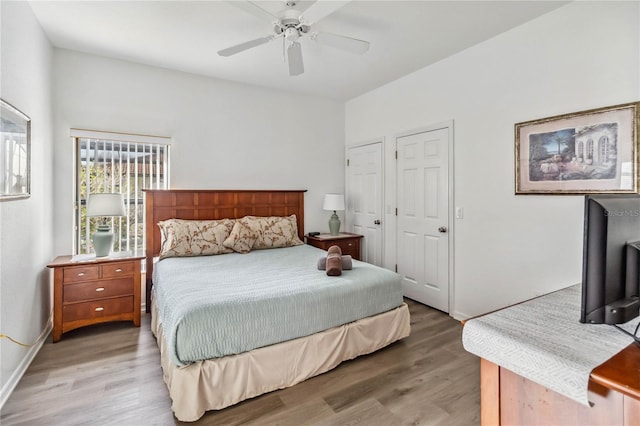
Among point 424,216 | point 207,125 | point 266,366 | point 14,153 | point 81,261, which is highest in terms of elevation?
point 207,125

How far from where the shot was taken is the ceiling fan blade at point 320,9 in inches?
82.3

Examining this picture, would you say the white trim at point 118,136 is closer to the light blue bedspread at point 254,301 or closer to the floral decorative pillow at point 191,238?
the floral decorative pillow at point 191,238

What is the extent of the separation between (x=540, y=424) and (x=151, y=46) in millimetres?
3840

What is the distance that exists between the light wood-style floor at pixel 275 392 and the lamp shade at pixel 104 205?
114 cm

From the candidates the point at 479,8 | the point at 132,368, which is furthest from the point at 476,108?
the point at 132,368

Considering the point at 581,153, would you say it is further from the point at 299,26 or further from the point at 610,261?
the point at 299,26

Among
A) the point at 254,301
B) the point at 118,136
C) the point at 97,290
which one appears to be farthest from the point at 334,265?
the point at 118,136

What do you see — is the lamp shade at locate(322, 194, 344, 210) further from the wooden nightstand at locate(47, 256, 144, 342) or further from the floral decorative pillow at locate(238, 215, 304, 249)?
the wooden nightstand at locate(47, 256, 144, 342)

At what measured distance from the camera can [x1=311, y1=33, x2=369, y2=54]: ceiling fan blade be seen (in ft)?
7.67

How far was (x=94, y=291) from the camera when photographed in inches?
114

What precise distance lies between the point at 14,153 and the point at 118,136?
4.49ft

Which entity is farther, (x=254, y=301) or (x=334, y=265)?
(x=334, y=265)

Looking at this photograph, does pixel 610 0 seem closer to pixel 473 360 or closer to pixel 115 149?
pixel 473 360

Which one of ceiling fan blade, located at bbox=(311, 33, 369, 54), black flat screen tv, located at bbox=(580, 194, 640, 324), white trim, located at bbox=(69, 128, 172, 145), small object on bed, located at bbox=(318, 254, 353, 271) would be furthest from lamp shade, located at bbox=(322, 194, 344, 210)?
black flat screen tv, located at bbox=(580, 194, 640, 324)
